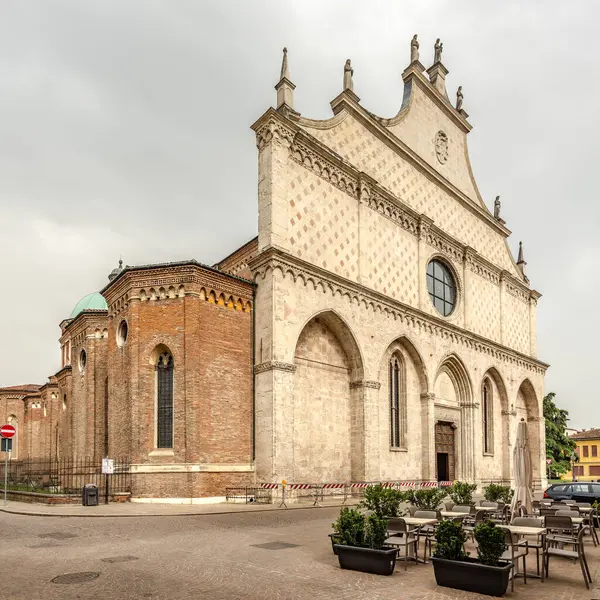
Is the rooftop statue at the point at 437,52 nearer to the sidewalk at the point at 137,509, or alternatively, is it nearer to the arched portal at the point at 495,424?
the arched portal at the point at 495,424

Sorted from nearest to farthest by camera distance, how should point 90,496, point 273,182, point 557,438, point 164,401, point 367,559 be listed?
point 367,559 < point 90,496 < point 164,401 < point 273,182 < point 557,438

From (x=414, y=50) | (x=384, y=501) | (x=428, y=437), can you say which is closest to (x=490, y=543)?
(x=384, y=501)

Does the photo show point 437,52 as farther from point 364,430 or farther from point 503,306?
point 364,430

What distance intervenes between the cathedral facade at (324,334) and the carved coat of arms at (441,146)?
11cm

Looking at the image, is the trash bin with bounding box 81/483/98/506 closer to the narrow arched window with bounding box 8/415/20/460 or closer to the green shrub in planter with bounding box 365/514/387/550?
the green shrub in planter with bounding box 365/514/387/550

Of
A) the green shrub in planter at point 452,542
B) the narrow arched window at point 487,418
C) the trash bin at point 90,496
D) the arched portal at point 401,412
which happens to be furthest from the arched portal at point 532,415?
the green shrub in planter at point 452,542

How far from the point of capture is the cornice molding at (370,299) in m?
22.6

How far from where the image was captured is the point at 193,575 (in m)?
9.11

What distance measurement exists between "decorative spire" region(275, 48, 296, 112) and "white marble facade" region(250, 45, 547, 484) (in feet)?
0.32

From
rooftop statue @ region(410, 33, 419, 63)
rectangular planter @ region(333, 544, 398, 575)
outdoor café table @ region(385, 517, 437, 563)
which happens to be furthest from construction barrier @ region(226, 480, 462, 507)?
rooftop statue @ region(410, 33, 419, 63)

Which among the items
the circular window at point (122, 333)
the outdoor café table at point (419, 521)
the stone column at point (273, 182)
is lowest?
the outdoor café table at point (419, 521)

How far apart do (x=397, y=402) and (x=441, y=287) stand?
8.06 metres

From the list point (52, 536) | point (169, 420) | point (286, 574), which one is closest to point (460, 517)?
point (286, 574)

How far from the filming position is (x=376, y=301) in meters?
26.8
